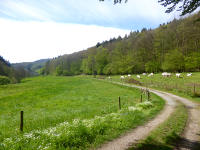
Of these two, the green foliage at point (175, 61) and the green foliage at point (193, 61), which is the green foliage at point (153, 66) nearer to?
the green foliage at point (175, 61)

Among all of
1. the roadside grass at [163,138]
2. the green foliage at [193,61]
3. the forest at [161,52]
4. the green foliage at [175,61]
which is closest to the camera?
the roadside grass at [163,138]

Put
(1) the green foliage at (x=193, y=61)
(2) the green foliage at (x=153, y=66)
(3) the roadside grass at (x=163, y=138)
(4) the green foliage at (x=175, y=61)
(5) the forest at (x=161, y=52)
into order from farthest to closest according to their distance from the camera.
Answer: (2) the green foliage at (x=153, y=66) < (5) the forest at (x=161, y=52) < (4) the green foliage at (x=175, y=61) < (1) the green foliage at (x=193, y=61) < (3) the roadside grass at (x=163, y=138)

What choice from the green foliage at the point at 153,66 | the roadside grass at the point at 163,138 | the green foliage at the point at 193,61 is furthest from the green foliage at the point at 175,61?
the roadside grass at the point at 163,138

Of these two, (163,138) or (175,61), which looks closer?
(163,138)

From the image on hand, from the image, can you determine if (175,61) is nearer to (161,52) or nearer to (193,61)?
(193,61)

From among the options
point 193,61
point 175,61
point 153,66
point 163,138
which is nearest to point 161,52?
point 153,66

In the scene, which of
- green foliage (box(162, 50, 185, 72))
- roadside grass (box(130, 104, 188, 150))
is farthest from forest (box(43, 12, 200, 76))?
roadside grass (box(130, 104, 188, 150))

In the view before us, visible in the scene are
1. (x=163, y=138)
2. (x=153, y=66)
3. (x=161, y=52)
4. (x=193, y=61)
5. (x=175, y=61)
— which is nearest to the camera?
(x=163, y=138)

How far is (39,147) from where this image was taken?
5.97 m

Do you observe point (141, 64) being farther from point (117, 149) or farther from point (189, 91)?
point (117, 149)

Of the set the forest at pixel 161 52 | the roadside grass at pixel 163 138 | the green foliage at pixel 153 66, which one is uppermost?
the forest at pixel 161 52

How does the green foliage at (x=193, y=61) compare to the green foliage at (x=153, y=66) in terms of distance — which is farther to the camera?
the green foliage at (x=153, y=66)

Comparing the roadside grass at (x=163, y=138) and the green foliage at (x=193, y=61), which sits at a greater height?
the green foliage at (x=193, y=61)

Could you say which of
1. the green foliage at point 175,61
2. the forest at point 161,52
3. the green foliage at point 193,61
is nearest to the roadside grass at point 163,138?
the forest at point 161,52
